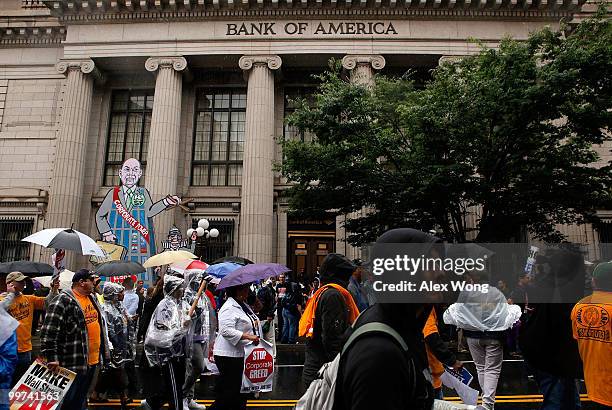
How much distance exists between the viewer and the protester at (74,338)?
525 cm

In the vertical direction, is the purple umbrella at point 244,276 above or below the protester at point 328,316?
above

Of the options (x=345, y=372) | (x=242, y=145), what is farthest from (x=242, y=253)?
(x=345, y=372)

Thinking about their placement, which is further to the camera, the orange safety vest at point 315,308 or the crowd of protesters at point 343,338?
the orange safety vest at point 315,308

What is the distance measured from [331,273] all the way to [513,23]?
2170cm

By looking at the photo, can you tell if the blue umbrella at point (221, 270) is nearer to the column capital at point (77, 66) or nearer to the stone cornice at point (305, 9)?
the stone cornice at point (305, 9)

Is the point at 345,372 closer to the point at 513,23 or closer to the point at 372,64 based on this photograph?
the point at 372,64

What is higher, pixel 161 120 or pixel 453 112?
pixel 161 120

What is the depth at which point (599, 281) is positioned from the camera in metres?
4.00

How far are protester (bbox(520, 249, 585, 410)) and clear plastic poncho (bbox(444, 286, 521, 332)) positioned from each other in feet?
5.30

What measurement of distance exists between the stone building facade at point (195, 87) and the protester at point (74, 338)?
1487 centimetres

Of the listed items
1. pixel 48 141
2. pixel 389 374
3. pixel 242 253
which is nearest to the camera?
pixel 389 374

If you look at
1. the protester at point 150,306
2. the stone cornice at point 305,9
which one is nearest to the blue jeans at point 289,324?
the protester at point 150,306

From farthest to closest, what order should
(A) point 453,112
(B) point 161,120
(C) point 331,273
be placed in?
1. (B) point 161,120
2. (A) point 453,112
3. (C) point 331,273

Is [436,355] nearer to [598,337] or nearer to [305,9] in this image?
[598,337]
